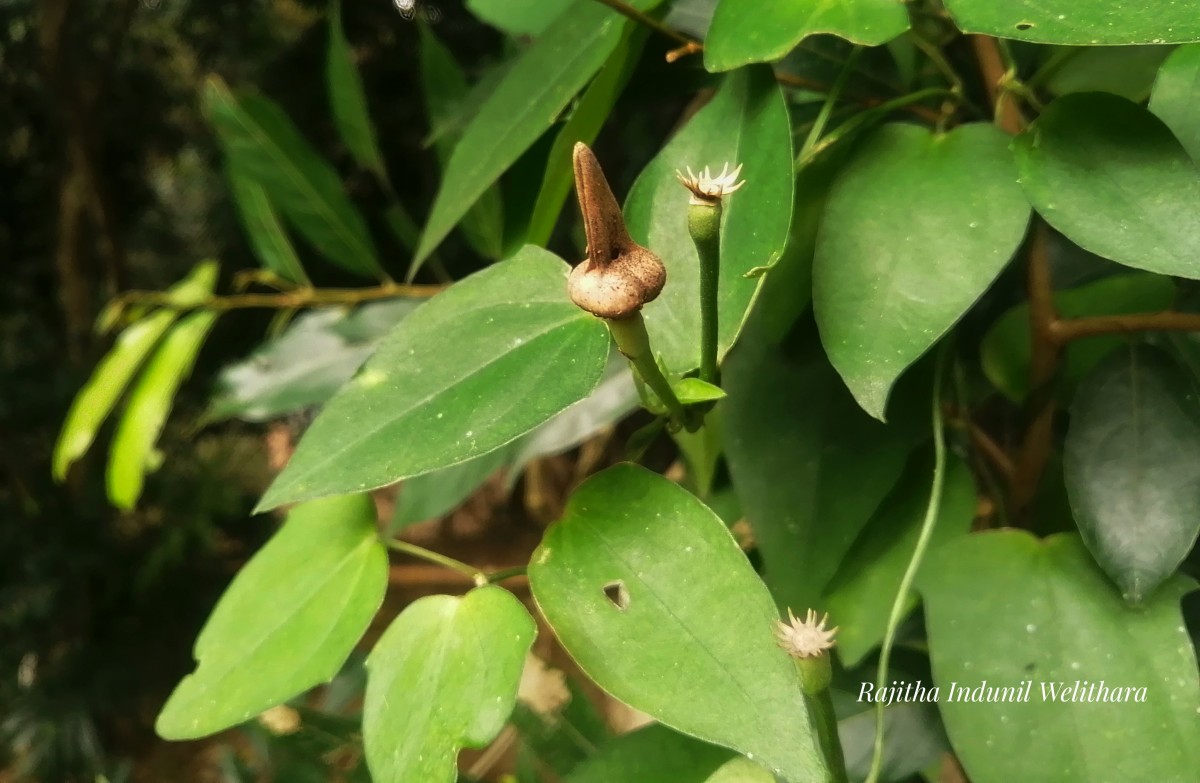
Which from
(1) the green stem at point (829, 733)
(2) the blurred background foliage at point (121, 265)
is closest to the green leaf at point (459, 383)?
(1) the green stem at point (829, 733)

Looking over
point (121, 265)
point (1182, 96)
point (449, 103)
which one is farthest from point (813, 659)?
point (121, 265)

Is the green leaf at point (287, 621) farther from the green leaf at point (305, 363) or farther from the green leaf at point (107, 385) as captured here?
the green leaf at point (107, 385)

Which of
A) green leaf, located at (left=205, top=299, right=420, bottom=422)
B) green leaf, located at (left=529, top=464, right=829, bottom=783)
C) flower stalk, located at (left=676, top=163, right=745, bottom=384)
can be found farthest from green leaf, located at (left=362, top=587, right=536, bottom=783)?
green leaf, located at (left=205, top=299, right=420, bottom=422)

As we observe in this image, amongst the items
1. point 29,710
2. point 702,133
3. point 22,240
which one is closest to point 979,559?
point 702,133

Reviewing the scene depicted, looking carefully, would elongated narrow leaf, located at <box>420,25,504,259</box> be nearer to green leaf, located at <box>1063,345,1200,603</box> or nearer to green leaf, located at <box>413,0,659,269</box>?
green leaf, located at <box>413,0,659,269</box>

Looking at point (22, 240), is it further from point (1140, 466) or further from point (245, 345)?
point (1140, 466)
